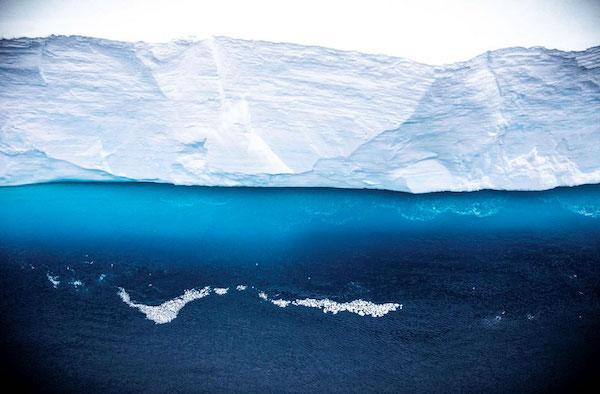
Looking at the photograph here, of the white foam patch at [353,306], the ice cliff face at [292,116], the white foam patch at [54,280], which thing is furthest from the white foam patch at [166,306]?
the ice cliff face at [292,116]

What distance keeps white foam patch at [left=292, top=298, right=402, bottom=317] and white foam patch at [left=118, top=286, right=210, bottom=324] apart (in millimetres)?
746

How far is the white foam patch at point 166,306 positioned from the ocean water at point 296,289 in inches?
0.4

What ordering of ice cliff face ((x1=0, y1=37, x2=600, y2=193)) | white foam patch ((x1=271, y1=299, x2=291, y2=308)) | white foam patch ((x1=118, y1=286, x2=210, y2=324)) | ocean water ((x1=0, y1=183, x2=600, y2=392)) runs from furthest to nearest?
1. ice cliff face ((x1=0, y1=37, x2=600, y2=193))
2. white foam patch ((x1=271, y1=299, x2=291, y2=308))
3. white foam patch ((x1=118, y1=286, x2=210, y2=324))
4. ocean water ((x1=0, y1=183, x2=600, y2=392))

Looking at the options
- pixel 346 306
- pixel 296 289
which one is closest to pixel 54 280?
pixel 296 289

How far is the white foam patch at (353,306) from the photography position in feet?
8.98

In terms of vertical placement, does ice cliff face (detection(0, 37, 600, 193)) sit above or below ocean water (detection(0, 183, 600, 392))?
above

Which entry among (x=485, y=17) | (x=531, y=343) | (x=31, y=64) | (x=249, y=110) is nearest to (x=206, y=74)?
(x=249, y=110)

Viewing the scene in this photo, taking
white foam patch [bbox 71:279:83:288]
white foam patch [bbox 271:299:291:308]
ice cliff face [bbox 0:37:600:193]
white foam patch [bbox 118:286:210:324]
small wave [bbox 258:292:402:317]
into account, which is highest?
ice cliff face [bbox 0:37:600:193]

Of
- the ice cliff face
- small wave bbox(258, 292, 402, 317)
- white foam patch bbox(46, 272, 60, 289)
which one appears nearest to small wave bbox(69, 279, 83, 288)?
white foam patch bbox(46, 272, 60, 289)

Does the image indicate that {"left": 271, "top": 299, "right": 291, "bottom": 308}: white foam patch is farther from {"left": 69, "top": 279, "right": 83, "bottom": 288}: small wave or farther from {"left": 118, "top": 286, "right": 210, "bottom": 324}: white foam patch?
{"left": 69, "top": 279, "right": 83, "bottom": 288}: small wave

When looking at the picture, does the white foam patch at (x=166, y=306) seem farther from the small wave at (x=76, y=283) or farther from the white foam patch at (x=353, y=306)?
the white foam patch at (x=353, y=306)


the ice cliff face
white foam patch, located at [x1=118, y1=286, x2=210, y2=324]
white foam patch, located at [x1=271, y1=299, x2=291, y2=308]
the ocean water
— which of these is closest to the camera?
the ocean water

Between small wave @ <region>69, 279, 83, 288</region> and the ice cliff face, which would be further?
Answer: the ice cliff face

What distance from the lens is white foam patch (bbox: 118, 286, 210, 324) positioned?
2668mm
